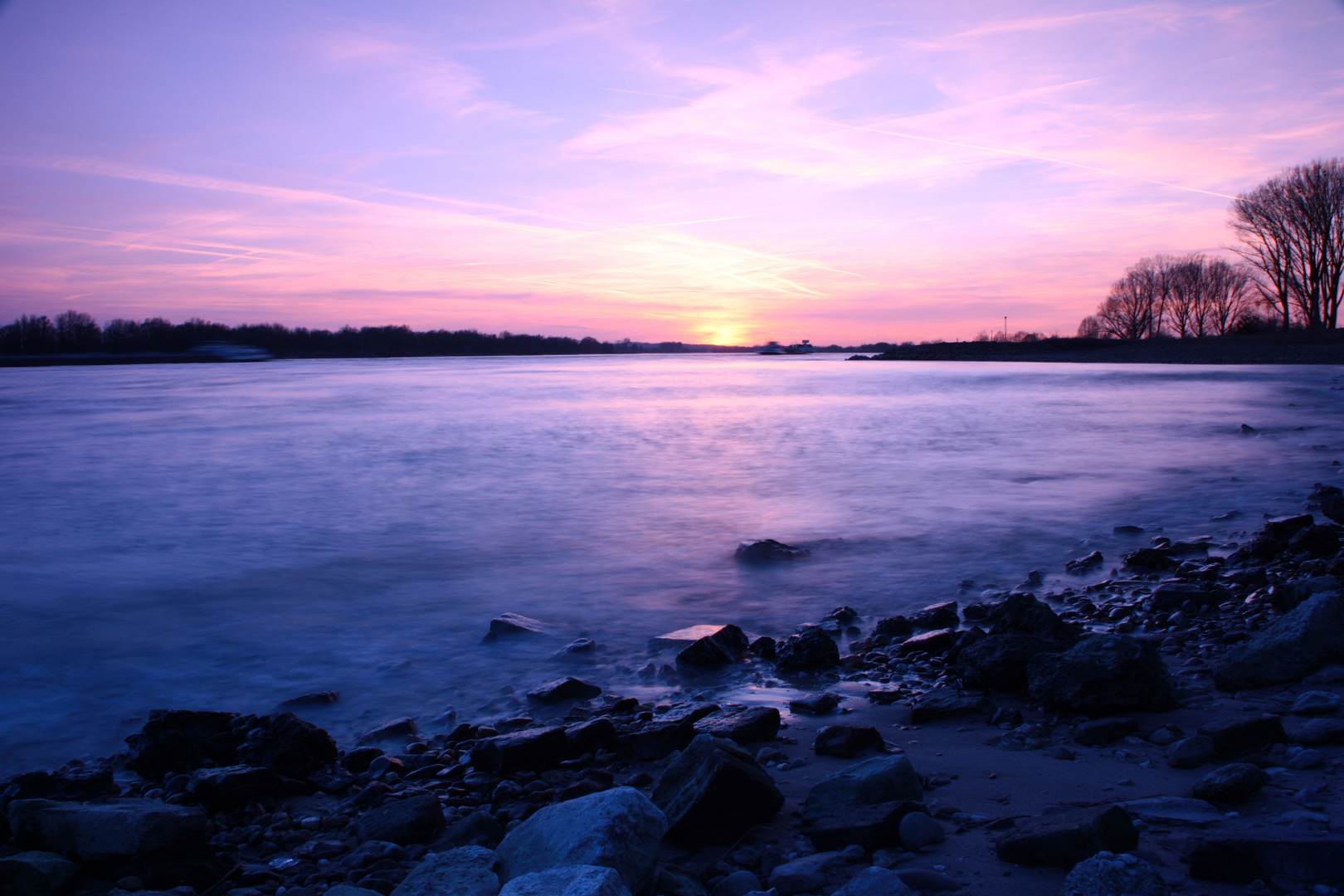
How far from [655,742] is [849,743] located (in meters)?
0.72

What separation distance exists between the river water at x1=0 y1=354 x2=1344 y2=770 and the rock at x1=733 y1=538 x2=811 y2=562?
0.18 meters

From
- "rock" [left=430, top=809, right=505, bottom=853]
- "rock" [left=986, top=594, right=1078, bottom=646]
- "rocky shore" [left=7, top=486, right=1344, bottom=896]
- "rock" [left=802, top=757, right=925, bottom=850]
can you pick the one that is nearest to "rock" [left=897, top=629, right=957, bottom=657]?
"rocky shore" [left=7, top=486, right=1344, bottom=896]

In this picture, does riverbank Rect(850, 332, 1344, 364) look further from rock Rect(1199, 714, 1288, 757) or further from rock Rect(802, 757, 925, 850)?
rock Rect(802, 757, 925, 850)

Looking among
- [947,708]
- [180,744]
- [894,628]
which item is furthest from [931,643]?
[180,744]

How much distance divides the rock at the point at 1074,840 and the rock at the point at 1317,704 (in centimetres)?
123

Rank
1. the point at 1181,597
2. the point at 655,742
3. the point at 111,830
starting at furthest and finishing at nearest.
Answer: the point at 1181,597 < the point at 655,742 < the point at 111,830

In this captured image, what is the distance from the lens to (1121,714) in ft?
9.61

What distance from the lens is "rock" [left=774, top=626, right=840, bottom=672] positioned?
3.90 m

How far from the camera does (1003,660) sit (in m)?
3.35

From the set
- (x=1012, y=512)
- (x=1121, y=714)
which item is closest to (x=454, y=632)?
(x=1121, y=714)

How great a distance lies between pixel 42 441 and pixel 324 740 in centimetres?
1655

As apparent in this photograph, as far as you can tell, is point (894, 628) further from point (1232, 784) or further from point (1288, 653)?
point (1232, 784)

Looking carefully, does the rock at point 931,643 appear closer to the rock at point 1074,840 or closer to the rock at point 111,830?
the rock at point 1074,840

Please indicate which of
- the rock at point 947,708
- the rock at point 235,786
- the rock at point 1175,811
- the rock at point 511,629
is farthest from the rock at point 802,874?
the rock at point 511,629
